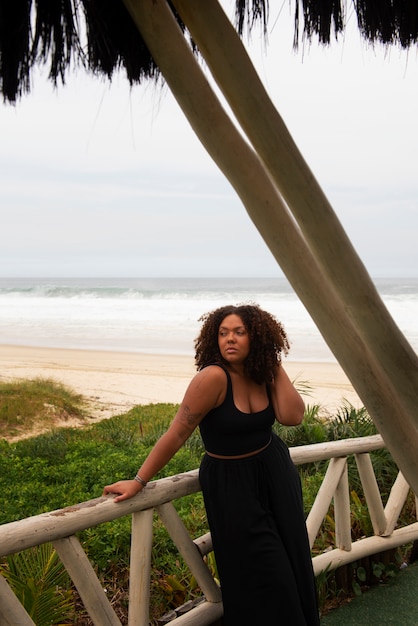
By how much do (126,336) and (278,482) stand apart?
2020cm

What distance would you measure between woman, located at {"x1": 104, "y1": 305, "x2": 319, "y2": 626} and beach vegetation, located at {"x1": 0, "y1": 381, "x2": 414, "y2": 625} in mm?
772

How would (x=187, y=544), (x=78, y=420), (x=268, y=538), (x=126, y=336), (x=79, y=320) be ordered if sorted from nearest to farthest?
(x=268, y=538), (x=187, y=544), (x=78, y=420), (x=126, y=336), (x=79, y=320)

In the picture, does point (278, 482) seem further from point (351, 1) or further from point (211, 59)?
point (351, 1)

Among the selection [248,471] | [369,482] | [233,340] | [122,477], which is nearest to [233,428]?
[248,471]

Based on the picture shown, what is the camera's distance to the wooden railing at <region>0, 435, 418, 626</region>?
1910 mm

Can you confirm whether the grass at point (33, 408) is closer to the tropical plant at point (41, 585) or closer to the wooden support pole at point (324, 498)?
the tropical plant at point (41, 585)

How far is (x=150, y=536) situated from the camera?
225cm

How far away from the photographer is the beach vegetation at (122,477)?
3055mm

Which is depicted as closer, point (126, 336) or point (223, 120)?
point (223, 120)

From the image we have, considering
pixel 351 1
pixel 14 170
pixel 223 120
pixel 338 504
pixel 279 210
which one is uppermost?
pixel 14 170

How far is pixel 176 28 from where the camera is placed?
1746mm

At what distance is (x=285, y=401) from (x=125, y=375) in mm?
12077

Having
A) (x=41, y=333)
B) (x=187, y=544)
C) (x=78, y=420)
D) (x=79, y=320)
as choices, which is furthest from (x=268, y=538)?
(x=79, y=320)

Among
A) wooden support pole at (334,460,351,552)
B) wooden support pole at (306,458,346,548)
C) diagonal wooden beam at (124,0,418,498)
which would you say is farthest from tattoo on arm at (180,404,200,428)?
wooden support pole at (334,460,351,552)
